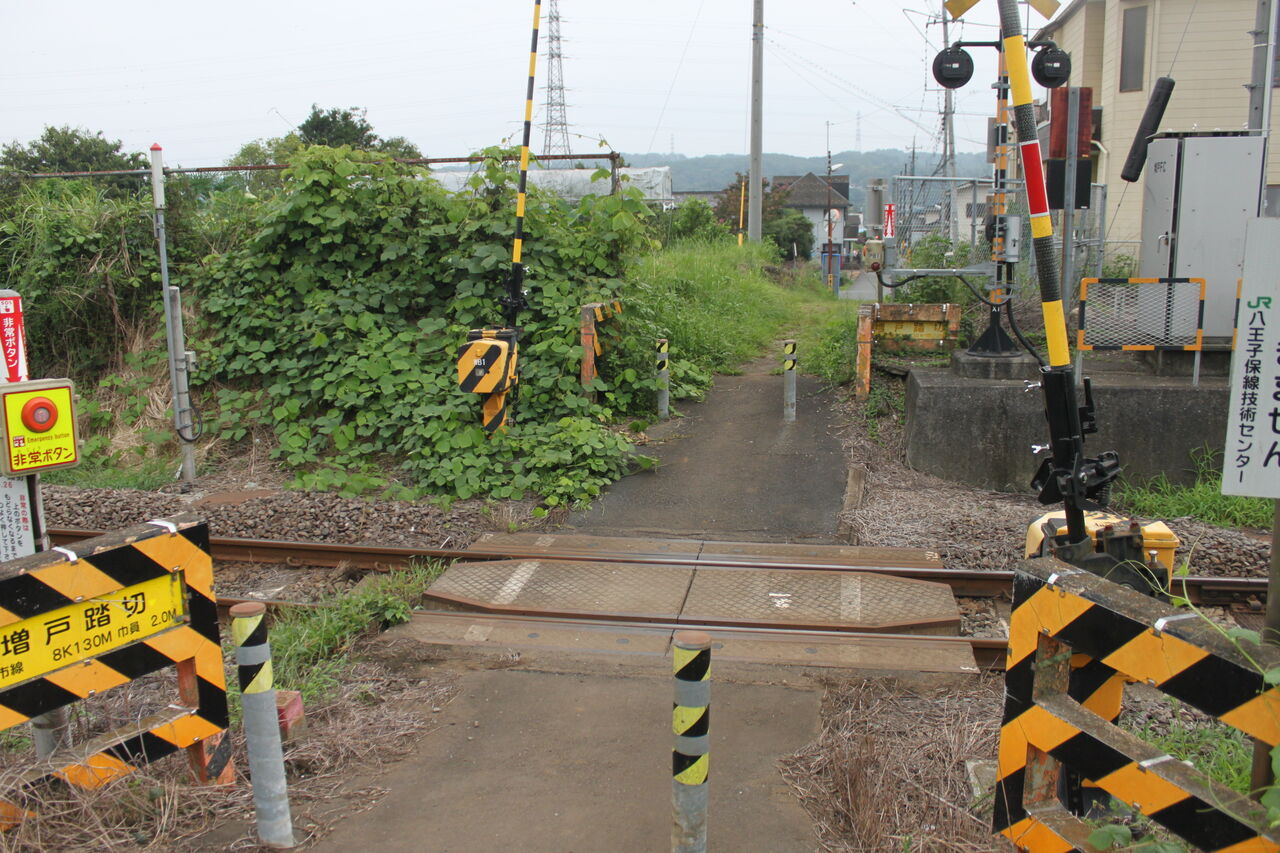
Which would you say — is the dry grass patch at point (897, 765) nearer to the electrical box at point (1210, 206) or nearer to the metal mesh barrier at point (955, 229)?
the electrical box at point (1210, 206)

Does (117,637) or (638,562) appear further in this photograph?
(638,562)

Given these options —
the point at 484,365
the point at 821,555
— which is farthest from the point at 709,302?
the point at 821,555

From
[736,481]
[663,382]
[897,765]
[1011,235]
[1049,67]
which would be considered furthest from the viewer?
[663,382]

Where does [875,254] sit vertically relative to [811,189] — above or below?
below

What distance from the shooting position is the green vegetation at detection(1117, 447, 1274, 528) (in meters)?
7.78

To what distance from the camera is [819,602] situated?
606cm

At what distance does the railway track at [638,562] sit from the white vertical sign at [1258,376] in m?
2.93

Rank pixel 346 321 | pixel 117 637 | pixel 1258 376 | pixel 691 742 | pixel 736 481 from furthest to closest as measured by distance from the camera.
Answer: pixel 346 321 → pixel 736 481 → pixel 117 637 → pixel 691 742 → pixel 1258 376

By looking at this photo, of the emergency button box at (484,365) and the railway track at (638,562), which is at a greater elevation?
the emergency button box at (484,365)

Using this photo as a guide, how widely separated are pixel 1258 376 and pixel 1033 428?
6.27m

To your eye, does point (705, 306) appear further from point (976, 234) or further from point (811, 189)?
point (811, 189)

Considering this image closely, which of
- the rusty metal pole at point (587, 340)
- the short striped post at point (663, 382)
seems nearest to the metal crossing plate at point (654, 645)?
the rusty metal pole at point (587, 340)

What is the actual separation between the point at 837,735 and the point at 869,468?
16.0ft

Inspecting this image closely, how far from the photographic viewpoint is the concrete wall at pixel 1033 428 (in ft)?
27.8
